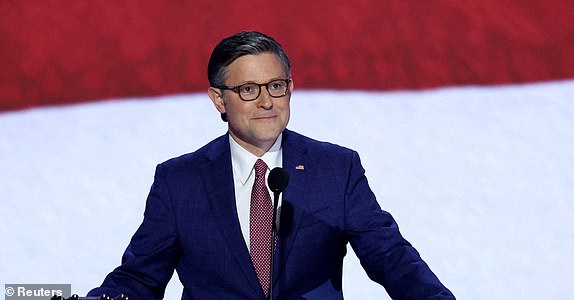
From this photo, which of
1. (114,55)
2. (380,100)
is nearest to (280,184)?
(380,100)

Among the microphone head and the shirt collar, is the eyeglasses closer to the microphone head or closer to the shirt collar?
the shirt collar

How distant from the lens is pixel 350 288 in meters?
2.79

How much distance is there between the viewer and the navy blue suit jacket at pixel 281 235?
1942 millimetres

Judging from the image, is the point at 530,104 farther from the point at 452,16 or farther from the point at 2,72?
the point at 2,72

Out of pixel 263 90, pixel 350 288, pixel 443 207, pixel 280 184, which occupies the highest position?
pixel 263 90

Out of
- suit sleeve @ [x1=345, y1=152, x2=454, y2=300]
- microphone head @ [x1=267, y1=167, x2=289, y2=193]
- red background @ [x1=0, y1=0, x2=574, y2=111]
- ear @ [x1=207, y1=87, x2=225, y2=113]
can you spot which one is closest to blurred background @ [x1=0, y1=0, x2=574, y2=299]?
red background @ [x1=0, y1=0, x2=574, y2=111]

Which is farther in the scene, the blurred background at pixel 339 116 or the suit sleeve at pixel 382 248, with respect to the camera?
the blurred background at pixel 339 116

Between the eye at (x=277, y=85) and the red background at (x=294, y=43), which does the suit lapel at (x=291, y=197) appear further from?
the red background at (x=294, y=43)

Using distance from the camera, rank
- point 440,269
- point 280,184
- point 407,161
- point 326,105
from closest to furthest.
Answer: point 280,184 → point 440,269 → point 407,161 → point 326,105

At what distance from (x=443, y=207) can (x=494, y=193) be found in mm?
165

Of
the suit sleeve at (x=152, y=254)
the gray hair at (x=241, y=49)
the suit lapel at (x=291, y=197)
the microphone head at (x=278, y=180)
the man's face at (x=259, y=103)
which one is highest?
the gray hair at (x=241, y=49)

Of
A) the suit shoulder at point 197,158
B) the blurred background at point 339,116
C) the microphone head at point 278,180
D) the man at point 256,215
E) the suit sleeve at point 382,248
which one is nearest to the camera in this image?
the microphone head at point 278,180

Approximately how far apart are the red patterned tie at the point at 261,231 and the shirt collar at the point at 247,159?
0.05 metres

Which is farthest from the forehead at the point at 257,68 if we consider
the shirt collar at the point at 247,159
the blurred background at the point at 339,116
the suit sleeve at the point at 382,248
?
the blurred background at the point at 339,116
